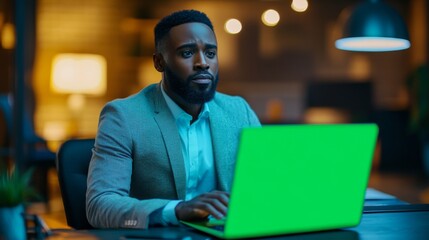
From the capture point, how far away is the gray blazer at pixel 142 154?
71.4 inches

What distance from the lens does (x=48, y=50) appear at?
9000 millimetres

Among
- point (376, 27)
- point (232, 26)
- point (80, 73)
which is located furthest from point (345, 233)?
point (232, 26)

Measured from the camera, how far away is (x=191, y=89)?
195 centimetres

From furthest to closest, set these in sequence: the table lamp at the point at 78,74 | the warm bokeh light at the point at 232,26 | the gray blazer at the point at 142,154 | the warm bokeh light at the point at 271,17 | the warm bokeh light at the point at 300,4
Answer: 1. the warm bokeh light at the point at 232,26
2. the warm bokeh light at the point at 271,17
3. the warm bokeh light at the point at 300,4
4. the table lamp at the point at 78,74
5. the gray blazer at the point at 142,154

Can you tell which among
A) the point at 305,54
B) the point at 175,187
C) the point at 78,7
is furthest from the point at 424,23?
the point at 175,187

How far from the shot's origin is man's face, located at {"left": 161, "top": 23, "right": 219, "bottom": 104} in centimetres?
194

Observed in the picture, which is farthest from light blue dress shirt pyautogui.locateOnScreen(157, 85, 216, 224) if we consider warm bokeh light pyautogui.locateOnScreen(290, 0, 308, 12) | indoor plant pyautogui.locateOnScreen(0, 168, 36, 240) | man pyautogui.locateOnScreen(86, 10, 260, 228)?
warm bokeh light pyautogui.locateOnScreen(290, 0, 308, 12)

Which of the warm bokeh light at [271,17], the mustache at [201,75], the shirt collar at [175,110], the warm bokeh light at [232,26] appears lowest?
the shirt collar at [175,110]

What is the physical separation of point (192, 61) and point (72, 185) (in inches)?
20.0

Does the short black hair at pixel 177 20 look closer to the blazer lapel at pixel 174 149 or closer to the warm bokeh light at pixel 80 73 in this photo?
the blazer lapel at pixel 174 149

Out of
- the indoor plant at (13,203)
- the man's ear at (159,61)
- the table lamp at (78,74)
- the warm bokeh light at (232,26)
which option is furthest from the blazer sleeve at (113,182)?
the warm bokeh light at (232,26)

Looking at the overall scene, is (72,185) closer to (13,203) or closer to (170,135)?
(170,135)

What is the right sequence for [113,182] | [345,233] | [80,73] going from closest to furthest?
[345,233]
[113,182]
[80,73]

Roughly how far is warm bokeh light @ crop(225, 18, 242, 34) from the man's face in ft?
26.9
